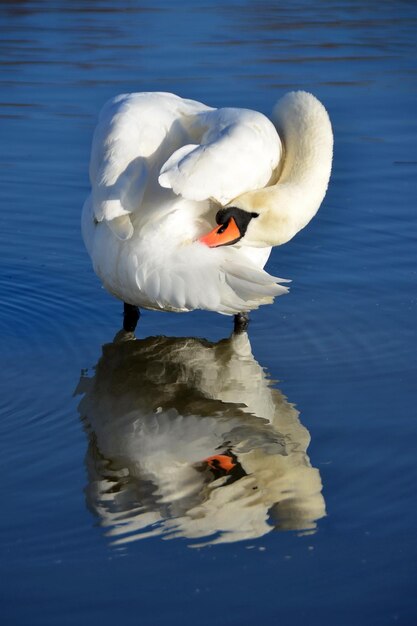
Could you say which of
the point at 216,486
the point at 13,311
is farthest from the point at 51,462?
the point at 13,311

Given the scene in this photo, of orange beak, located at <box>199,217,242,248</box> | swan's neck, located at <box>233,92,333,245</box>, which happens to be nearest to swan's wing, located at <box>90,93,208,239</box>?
orange beak, located at <box>199,217,242,248</box>

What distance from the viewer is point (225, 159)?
5.19 m

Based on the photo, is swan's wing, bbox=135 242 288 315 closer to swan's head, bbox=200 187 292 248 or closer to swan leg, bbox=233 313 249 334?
swan's head, bbox=200 187 292 248

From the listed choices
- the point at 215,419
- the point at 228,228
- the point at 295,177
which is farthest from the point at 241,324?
the point at 215,419

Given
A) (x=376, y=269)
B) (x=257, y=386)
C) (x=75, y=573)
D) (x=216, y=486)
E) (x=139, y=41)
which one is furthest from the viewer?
(x=139, y=41)

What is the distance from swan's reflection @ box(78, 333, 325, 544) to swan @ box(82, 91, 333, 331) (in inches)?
13.9

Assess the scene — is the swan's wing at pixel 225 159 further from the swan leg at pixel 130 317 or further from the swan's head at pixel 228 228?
the swan leg at pixel 130 317

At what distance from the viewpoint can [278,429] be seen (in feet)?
17.3

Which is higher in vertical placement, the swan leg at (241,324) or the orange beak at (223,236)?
the orange beak at (223,236)

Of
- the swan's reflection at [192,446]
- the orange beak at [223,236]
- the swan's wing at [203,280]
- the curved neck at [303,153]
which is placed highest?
the curved neck at [303,153]

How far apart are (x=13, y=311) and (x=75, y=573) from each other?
9.06ft

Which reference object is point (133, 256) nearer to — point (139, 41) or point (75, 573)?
point (75, 573)

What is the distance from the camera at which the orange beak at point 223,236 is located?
538 centimetres

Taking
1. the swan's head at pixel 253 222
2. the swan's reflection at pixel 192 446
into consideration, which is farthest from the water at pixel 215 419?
the swan's head at pixel 253 222
